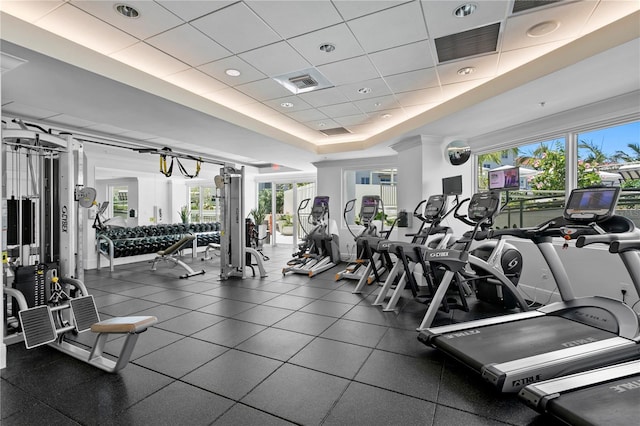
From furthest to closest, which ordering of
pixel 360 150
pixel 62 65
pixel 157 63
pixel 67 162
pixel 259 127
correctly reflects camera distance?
pixel 360 150, pixel 259 127, pixel 157 63, pixel 67 162, pixel 62 65

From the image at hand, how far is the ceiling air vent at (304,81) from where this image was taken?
388 cm

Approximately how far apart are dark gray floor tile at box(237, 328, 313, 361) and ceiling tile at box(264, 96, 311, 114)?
3.08m

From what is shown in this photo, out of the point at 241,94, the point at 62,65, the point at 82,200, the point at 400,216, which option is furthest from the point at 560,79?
the point at 82,200

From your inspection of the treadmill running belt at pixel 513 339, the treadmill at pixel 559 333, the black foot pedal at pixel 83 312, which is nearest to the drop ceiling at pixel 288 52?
the treadmill at pixel 559 333

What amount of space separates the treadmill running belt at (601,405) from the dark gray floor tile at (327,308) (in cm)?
246

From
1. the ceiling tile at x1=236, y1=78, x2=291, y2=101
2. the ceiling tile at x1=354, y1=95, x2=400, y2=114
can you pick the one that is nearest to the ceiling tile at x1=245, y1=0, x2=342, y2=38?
the ceiling tile at x1=236, y1=78, x2=291, y2=101

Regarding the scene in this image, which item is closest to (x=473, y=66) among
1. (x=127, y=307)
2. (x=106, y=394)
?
(x=106, y=394)

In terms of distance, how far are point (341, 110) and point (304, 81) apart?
1.26 metres

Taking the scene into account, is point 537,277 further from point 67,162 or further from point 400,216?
point 67,162

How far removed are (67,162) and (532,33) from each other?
4.70 metres

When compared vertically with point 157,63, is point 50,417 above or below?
below

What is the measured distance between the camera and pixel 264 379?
8.31ft

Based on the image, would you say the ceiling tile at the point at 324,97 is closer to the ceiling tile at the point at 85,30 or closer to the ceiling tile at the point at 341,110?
the ceiling tile at the point at 341,110

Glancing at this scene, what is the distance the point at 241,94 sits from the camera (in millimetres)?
4418
